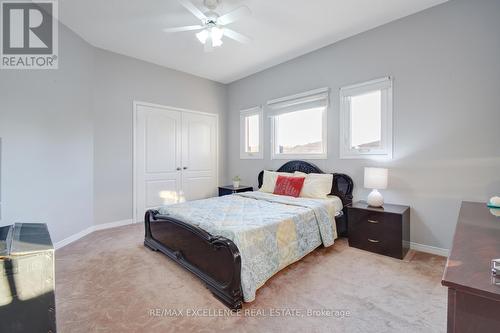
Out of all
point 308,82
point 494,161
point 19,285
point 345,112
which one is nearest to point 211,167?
point 308,82

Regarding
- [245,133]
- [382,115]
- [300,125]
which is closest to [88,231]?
[245,133]

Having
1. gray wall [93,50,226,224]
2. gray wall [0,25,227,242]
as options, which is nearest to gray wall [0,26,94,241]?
gray wall [0,25,227,242]

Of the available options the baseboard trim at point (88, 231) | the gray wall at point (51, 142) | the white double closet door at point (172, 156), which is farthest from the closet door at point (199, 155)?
the gray wall at point (51, 142)

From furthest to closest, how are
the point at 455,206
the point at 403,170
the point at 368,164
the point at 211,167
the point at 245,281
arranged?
the point at 211,167 < the point at 368,164 < the point at 403,170 < the point at 455,206 < the point at 245,281

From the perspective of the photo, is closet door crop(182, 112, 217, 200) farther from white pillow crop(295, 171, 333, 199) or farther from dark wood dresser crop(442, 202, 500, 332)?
dark wood dresser crop(442, 202, 500, 332)

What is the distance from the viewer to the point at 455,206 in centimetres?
258

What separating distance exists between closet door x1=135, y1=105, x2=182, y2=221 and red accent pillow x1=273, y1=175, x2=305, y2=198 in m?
2.13

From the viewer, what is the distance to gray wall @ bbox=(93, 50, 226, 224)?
12.2 ft

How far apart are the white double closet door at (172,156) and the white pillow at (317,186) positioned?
8.00 feet

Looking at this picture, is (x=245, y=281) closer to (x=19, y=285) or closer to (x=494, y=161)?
(x=19, y=285)

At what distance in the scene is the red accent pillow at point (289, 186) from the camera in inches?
140

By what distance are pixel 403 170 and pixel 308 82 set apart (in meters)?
2.01

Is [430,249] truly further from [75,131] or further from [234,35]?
[75,131]

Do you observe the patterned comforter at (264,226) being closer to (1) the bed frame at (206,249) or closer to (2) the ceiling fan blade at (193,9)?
(1) the bed frame at (206,249)
